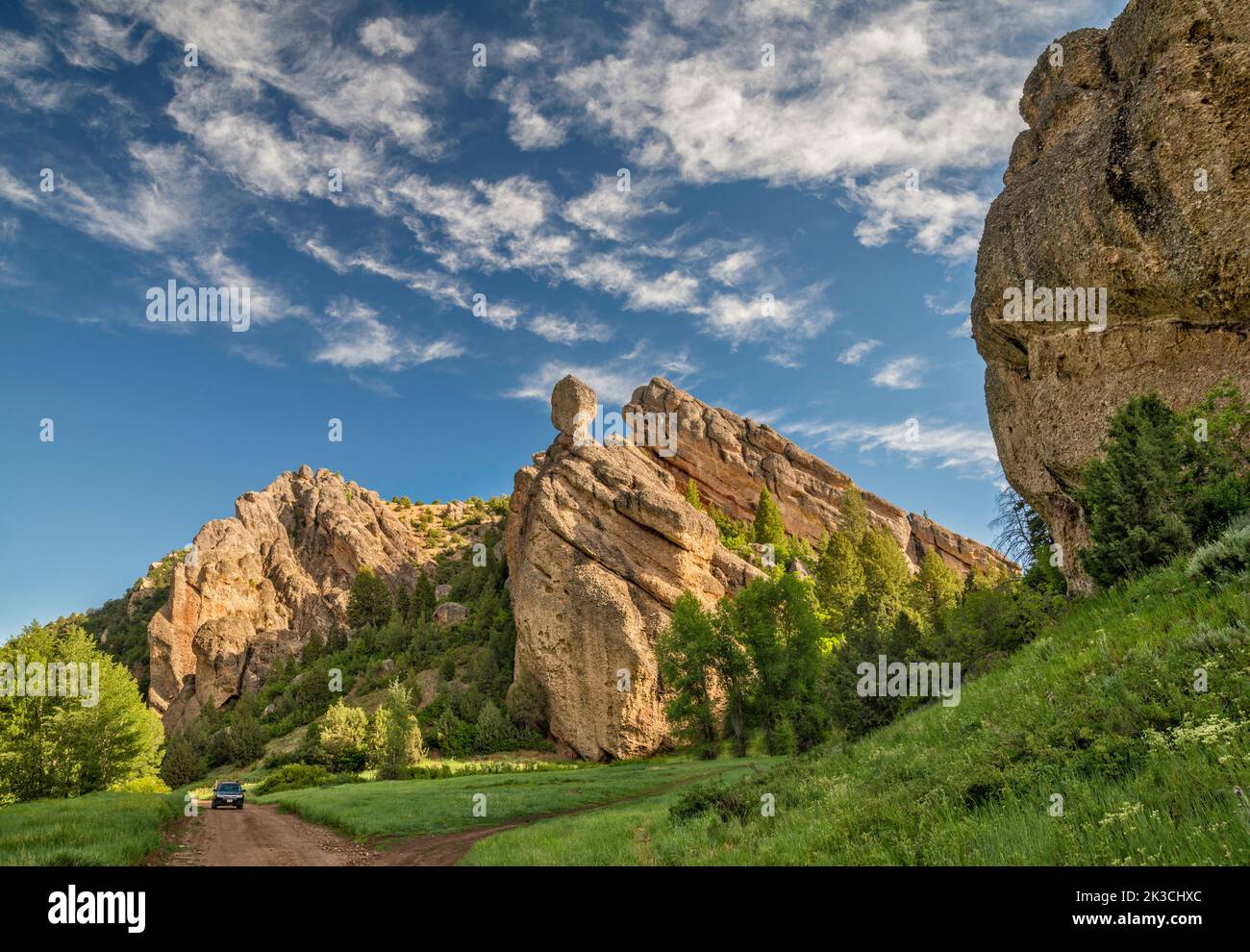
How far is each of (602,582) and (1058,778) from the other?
48685 mm

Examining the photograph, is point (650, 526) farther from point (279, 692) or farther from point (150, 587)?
point (150, 587)

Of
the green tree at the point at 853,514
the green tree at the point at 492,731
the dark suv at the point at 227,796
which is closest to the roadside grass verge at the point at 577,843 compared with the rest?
the dark suv at the point at 227,796

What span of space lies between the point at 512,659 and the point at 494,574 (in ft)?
59.5

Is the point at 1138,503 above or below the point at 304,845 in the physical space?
above

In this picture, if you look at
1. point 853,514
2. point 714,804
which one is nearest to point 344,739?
point 714,804

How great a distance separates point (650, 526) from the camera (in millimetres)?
60438

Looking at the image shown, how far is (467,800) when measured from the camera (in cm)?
2628

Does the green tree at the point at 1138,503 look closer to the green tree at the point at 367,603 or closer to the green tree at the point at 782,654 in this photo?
the green tree at the point at 782,654

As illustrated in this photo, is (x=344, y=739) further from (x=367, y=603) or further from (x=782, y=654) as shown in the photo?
(x=367, y=603)

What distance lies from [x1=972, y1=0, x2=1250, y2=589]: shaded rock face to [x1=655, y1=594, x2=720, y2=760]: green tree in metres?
21.7

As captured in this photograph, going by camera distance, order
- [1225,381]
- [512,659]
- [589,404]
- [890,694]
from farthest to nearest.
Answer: [589,404] < [512,659] < [890,694] < [1225,381]

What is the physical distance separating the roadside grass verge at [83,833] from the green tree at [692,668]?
28.7 metres

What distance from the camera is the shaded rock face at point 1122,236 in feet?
65.2
